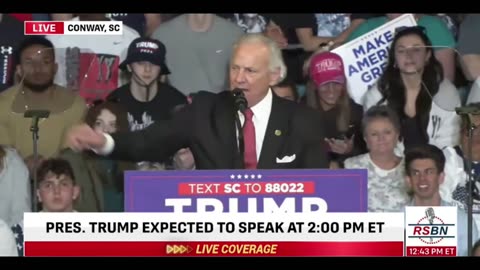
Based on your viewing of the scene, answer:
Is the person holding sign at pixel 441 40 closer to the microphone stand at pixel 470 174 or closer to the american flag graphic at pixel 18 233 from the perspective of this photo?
the microphone stand at pixel 470 174

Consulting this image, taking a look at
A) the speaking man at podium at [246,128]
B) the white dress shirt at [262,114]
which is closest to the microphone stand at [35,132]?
the speaking man at podium at [246,128]

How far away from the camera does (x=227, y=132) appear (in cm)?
668

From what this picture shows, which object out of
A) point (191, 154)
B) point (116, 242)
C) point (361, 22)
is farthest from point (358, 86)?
point (116, 242)

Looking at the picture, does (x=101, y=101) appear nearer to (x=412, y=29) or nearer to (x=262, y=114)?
(x=262, y=114)

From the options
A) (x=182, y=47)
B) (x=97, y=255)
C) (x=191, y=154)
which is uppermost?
(x=182, y=47)

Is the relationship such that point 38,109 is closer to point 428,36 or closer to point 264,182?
point 264,182

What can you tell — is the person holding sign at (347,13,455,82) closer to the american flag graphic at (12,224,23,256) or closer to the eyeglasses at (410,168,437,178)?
the eyeglasses at (410,168,437,178)

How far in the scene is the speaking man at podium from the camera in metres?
6.66

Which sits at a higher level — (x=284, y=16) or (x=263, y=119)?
(x=284, y=16)

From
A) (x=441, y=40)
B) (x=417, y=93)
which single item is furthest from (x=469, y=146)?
(x=441, y=40)

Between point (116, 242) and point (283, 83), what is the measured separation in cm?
115

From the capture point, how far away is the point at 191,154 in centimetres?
670

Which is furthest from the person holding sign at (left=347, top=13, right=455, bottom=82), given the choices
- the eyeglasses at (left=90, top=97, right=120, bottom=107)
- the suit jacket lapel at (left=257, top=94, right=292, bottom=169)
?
the eyeglasses at (left=90, top=97, right=120, bottom=107)

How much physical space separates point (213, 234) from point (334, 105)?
34.9 inches
